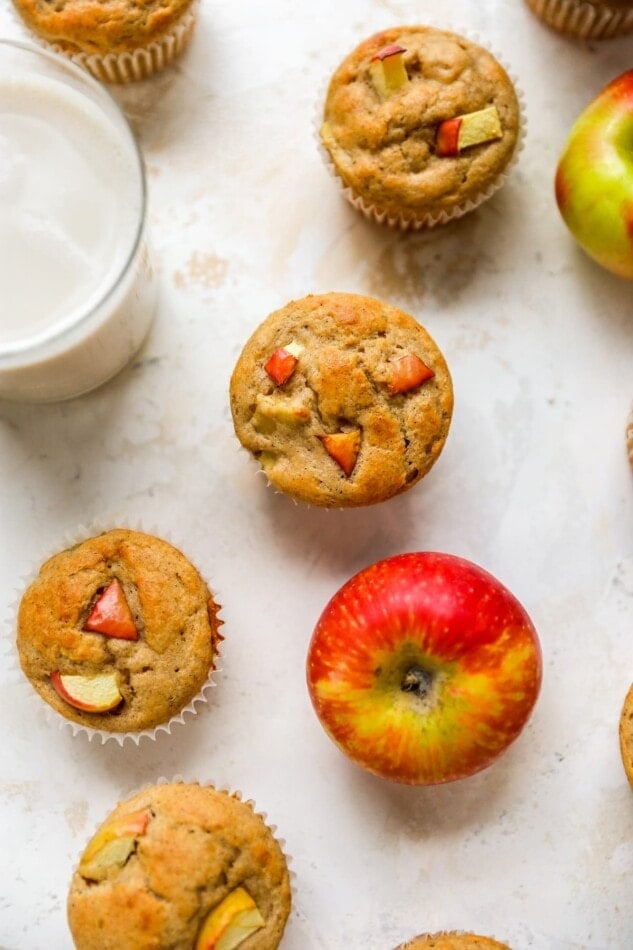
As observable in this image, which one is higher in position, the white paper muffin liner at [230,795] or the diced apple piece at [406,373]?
the diced apple piece at [406,373]

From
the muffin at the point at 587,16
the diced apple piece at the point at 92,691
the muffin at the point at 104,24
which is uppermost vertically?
the muffin at the point at 587,16

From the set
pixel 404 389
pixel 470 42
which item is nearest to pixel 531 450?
pixel 404 389

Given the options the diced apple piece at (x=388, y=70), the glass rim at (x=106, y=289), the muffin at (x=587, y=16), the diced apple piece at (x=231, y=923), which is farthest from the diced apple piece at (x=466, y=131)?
the diced apple piece at (x=231, y=923)

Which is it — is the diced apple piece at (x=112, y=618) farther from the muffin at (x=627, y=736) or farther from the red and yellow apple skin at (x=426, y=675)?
the muffin at (x=627, y=736)

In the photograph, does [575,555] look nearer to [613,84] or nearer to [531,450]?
[531,450]

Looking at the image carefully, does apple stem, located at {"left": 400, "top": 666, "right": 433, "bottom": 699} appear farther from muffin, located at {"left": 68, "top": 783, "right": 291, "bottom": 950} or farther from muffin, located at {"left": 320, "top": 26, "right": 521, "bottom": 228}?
muffin, located at {"left": 320, "top": 26, "right": 521, "bottom": 228}

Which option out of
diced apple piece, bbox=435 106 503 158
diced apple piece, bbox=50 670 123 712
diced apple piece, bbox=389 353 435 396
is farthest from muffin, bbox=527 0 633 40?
diced apple piece, bbox=50 670 123 712
